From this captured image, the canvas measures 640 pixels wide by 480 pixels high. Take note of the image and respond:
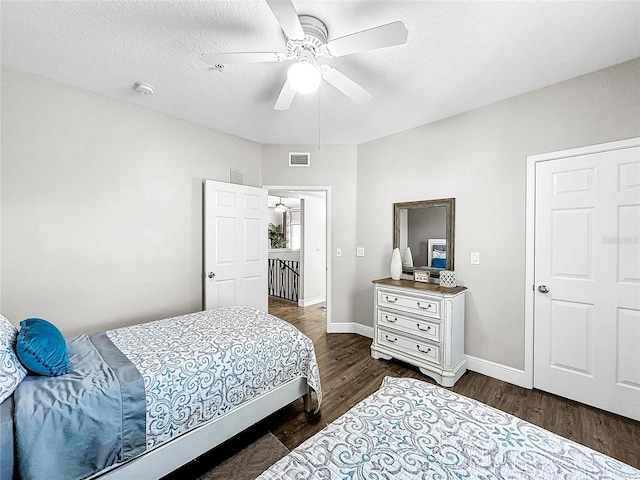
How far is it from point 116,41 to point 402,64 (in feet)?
6.57

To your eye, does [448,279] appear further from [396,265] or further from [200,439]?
[200,439]

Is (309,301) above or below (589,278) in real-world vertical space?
below

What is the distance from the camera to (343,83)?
1.90 metres

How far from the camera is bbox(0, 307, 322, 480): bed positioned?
47.2 inches

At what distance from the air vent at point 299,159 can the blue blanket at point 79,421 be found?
3063 mm

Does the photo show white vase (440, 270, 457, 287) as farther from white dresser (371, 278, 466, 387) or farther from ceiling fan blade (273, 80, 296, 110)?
ceiling fan blade (273, 80, 296, 110)

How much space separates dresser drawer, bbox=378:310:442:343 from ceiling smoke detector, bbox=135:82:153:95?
314 centimetres

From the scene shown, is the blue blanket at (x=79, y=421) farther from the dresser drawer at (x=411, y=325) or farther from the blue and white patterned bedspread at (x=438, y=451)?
the dresser drawer at (x=411, y=325)

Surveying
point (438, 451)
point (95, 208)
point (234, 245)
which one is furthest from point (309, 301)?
point (438, 451)

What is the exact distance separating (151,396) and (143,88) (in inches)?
96.3

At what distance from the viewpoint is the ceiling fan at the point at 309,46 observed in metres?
1.38

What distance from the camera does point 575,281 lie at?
2.32 metres

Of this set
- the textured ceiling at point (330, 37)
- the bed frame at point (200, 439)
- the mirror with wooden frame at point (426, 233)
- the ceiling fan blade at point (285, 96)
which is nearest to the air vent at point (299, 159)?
the textured ceiling at point (330, 37)

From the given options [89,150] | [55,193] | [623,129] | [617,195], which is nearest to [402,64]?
[623,129]
